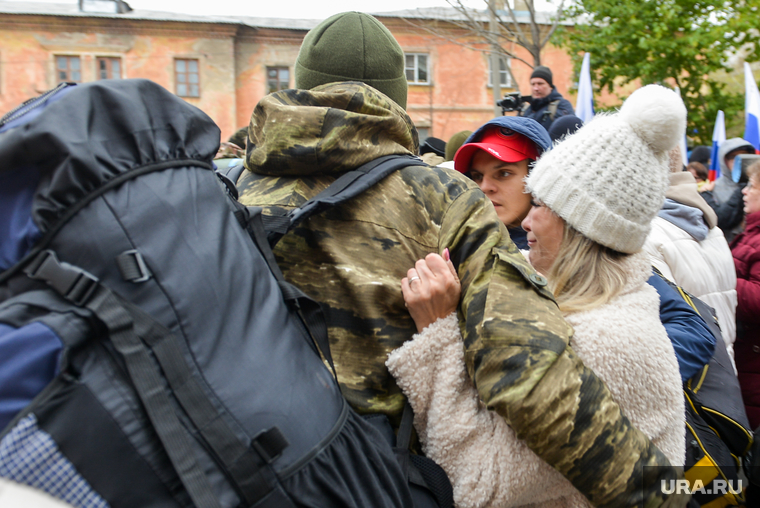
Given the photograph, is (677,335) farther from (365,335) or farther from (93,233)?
(93,233)

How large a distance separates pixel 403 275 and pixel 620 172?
86cm

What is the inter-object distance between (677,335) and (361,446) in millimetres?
1321

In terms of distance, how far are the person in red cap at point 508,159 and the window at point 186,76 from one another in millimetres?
18855

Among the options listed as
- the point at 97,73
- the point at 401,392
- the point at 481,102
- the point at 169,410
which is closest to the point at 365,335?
the point at 401,392

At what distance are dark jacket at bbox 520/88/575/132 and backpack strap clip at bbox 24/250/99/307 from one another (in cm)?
527

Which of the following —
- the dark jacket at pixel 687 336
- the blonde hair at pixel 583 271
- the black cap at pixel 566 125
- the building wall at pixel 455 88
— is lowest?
the dark jacket at pixel 687 336

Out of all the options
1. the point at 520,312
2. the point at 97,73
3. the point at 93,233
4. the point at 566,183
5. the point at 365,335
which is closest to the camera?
the point at 93,233

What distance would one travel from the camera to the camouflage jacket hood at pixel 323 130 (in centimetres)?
126

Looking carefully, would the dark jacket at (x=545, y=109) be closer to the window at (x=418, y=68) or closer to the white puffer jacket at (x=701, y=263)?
the white puffer jacket at (x=701, y=263)

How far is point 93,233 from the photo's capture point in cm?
82

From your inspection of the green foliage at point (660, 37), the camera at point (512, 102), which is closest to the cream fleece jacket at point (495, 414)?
the camera at point (512, 102)

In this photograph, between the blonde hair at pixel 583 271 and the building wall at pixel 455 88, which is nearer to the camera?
the blonde hair at pixel 583 271

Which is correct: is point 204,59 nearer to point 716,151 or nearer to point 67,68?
point 67,68

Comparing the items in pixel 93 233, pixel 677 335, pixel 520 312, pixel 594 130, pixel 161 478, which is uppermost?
pixel 594 130
